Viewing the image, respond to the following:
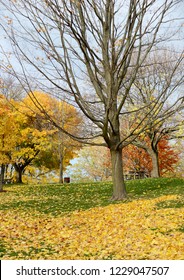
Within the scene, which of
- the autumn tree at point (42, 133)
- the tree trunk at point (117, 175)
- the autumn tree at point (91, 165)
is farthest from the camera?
the autumn tree at point (91, 165)

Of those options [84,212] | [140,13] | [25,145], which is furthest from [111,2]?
[25,145]

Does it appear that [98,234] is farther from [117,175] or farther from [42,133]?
[42,133]

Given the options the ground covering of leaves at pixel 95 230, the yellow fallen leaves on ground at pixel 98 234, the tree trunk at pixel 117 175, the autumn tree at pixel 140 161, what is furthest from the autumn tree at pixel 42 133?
the yellow fallen leaves on ground at pixel 98 234

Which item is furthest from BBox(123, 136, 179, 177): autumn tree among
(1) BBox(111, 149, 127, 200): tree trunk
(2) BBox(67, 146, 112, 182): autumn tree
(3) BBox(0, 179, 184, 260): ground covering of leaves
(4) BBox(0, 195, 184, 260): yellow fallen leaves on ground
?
(4) BBox(0, 195, 184, 260): yellow fallen leaves on ground

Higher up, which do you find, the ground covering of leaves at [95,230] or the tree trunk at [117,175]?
the tree trunk at [117,175]

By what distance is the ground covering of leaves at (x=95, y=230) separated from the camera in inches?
240

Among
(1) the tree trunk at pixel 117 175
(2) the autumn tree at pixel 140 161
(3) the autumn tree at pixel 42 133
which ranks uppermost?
(3) the autumn tree at pixel 42 133

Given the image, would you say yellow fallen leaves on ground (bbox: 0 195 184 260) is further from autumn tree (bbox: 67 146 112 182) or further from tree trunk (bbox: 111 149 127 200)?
autumn tree (bbox: 67 146 112 182)

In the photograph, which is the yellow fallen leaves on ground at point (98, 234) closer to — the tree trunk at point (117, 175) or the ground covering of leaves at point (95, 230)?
the ground covering of leaves at point (95, 230)

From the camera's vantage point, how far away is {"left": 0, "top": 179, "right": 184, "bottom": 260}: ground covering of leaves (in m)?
6.09

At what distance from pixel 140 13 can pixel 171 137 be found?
45.6 ft

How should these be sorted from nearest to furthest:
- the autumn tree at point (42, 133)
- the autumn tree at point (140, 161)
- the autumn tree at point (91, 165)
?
the autumn tree at point (42, 133) → the autumn tree at point (140, 161) → the autumn tree at point (91, 165)

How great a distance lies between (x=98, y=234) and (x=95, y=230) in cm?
42

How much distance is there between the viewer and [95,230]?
796 centimetres
